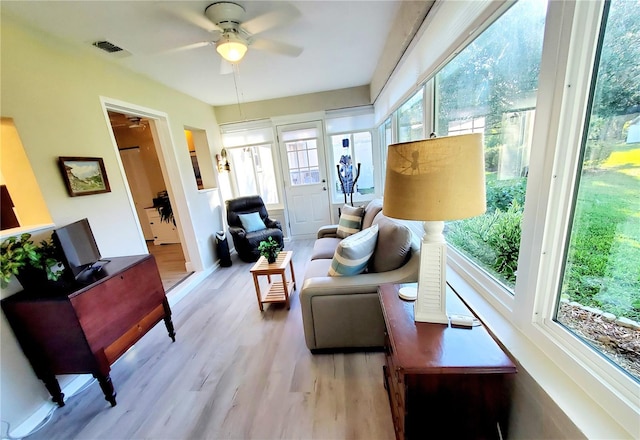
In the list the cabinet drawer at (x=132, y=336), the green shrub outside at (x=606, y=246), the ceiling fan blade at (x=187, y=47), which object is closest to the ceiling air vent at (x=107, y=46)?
the ceiling fan blade at (x=187, y=47)

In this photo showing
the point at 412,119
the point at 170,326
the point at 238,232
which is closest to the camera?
the point at 170,326

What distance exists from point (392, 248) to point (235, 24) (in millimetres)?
2033

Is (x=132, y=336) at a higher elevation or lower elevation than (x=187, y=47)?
lower

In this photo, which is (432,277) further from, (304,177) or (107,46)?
(304,177)

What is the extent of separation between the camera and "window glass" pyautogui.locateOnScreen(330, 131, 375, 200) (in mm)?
4246

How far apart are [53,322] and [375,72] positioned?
13.1 ft

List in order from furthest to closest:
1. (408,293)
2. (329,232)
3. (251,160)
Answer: (251,160) < (329,232) < (408,293)

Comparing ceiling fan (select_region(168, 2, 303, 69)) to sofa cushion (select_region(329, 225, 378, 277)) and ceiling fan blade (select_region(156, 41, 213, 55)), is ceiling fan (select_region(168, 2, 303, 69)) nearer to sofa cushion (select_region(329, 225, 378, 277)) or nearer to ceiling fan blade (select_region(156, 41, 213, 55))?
ceiling fan blade (select_region(156, 41, 213, 55))

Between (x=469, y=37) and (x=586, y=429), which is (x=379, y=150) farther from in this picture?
(x=586, y=429)

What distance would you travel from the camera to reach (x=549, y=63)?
2.54ft

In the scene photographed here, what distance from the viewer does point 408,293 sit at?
1.32 metres

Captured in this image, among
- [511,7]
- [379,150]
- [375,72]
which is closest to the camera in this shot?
[511,7]

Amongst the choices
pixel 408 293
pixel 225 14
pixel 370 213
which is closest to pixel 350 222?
pixel 370 213

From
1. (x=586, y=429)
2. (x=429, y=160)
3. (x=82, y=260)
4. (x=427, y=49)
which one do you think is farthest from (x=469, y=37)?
(x=82, y=260)
